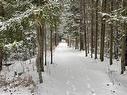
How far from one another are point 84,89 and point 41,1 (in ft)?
19.5

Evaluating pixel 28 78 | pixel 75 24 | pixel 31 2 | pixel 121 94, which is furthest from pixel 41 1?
pixel 75 24

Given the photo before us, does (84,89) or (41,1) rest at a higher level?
(41,1)

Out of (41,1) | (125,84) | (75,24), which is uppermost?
(41,1)

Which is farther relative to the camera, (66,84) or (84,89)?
(66,84)

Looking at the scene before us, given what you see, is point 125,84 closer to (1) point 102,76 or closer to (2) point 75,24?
(1) point 102,76

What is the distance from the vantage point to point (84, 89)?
14500mm

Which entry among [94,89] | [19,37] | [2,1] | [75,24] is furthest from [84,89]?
[75,24]

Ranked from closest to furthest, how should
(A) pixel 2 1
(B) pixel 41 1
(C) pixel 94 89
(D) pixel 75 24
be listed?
(C) pixel 94 89, (B) pixel 41 1, (A) pixel 2 1, (D) pixel 75 24

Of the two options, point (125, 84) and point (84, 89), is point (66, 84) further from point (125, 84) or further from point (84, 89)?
point (125, 84)

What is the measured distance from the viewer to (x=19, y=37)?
51.3 feet

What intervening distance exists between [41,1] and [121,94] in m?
7.28

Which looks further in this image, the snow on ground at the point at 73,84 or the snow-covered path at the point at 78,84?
the snow-covered path at the point at 78,84

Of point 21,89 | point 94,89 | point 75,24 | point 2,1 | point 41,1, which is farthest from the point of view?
point 75,24

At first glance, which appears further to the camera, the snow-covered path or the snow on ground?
the snow-covered path
